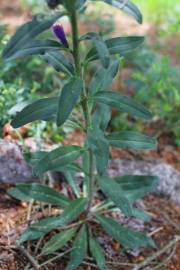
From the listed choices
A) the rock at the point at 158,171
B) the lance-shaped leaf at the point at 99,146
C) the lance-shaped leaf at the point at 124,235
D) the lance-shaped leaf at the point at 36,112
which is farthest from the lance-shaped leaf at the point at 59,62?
the rock at the point at 158,171

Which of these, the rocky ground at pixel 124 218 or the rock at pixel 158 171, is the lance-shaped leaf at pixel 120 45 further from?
the rock at pixel 158 171

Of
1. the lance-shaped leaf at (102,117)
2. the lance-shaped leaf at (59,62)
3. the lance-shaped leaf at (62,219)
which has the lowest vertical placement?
the lance-shaped leaf at (62,219)

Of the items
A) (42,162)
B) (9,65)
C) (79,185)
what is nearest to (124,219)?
(79,185)

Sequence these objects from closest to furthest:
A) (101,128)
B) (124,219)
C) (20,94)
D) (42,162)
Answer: (42,162) < (101,128) < (124,219) < (20,94)

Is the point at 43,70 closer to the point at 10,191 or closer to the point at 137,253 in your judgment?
the point at 10,191

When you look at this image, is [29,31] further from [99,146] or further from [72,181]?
[72,181]
